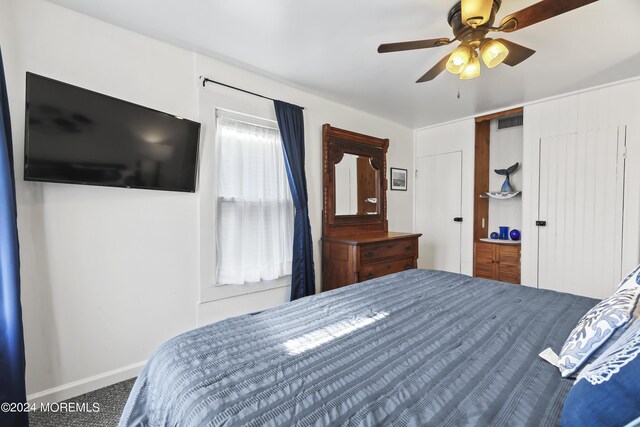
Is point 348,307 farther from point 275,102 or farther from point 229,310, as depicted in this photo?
point 275,102

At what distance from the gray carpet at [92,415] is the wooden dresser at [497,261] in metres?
3.99

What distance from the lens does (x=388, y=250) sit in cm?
314

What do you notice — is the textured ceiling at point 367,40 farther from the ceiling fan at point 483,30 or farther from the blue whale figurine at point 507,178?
the blue whale figurine at point 507,178

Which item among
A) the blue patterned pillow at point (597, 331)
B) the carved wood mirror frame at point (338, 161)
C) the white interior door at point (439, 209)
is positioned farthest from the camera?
the white interior door at point (439, 209)

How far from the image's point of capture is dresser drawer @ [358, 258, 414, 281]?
288 centimetres

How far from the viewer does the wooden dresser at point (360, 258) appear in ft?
9.32

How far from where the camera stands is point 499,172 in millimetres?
3820

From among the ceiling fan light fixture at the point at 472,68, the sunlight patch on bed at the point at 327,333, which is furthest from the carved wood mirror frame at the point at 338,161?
the sunlight patch on bed at the point at 327,333

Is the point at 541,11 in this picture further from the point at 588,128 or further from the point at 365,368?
the point at 588,128

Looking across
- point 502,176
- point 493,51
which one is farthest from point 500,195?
point 493,51

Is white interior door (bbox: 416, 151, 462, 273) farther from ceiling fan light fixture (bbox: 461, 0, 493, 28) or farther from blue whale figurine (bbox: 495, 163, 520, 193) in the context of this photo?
ceiling fan light fixture (bbox: 461, 0, 493, 28)

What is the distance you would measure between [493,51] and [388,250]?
2.05 metres

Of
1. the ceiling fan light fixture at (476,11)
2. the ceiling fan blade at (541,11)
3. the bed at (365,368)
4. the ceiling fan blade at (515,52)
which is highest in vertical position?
the ceiling fan light fixture at (476,11)

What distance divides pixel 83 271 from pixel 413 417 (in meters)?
2.13
